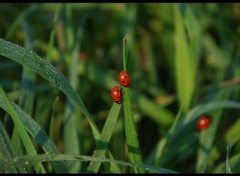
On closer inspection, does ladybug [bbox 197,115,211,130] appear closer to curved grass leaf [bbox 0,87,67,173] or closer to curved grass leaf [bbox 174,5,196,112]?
curved grass leaf [bbox 174,5,196,112]

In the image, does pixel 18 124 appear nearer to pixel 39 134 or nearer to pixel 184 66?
pixel 39 134

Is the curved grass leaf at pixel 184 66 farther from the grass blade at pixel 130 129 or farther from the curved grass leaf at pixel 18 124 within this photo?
the curved grass leaf at pixel 18 124

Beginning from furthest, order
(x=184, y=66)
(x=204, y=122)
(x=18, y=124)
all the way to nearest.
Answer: (x=184, y=66)
(x=204, y=122)
(x=18, y=124)

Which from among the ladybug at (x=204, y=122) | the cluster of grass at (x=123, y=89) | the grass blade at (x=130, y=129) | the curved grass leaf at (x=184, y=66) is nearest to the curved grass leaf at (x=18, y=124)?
the cluster of grass at (x=123, y=89)

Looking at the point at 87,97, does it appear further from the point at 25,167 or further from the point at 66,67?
the point at 25,167

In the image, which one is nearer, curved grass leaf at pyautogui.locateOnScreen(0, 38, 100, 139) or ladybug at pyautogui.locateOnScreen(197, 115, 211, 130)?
curved grass leaf at pyautogui.locateOnScreen(0, 38, 100, 139)

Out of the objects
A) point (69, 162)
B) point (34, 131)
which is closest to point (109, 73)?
point (69, 162)

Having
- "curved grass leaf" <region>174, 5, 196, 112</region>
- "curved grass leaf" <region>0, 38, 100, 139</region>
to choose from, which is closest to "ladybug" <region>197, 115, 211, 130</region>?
"curved grass leaf" <region>174, 5, 196, 112</region>

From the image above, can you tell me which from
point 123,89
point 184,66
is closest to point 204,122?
point 184,66
